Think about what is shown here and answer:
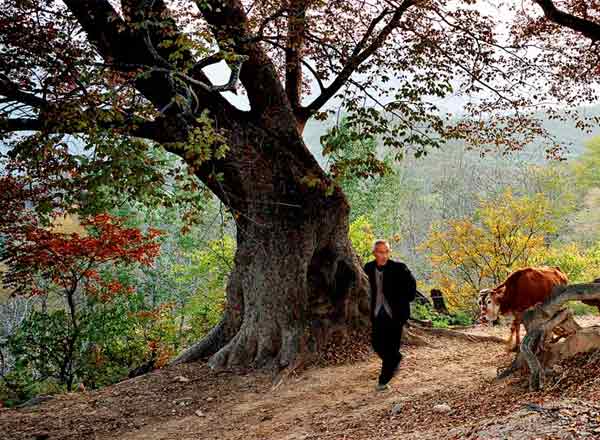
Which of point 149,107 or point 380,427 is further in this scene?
point 149,107

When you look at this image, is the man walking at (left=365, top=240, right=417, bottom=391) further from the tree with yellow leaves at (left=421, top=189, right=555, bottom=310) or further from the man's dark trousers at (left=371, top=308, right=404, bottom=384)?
the tree with yellow leaves at (left=421, top=189, right=555, bottom=310)

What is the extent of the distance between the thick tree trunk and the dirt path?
0.55m

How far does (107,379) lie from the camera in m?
11.3

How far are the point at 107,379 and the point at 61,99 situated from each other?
794 cm

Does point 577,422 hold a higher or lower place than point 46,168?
lower

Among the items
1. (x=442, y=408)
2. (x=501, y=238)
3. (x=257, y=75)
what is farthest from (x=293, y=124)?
(x=501, y=238)

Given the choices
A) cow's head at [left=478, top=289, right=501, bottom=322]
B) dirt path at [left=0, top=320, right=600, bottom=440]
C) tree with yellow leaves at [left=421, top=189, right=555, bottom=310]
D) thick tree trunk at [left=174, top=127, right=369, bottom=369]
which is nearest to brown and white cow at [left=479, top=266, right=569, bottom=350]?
cow's head at [left=478, top=289, right=501, bottom=322]

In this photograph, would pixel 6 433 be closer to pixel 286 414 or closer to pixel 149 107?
pixel 286 414

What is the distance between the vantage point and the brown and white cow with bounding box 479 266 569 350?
21.8 feet

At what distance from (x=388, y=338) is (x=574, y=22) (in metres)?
4.32

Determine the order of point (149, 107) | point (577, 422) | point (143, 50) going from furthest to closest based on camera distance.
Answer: point (143, 50) < point (149, 107) < point (577, 422)

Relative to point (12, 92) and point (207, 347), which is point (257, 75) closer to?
point (12, 92)

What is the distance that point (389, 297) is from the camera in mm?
6203

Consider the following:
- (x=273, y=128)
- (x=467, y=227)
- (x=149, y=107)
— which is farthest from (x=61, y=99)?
(x=467, y=227)
